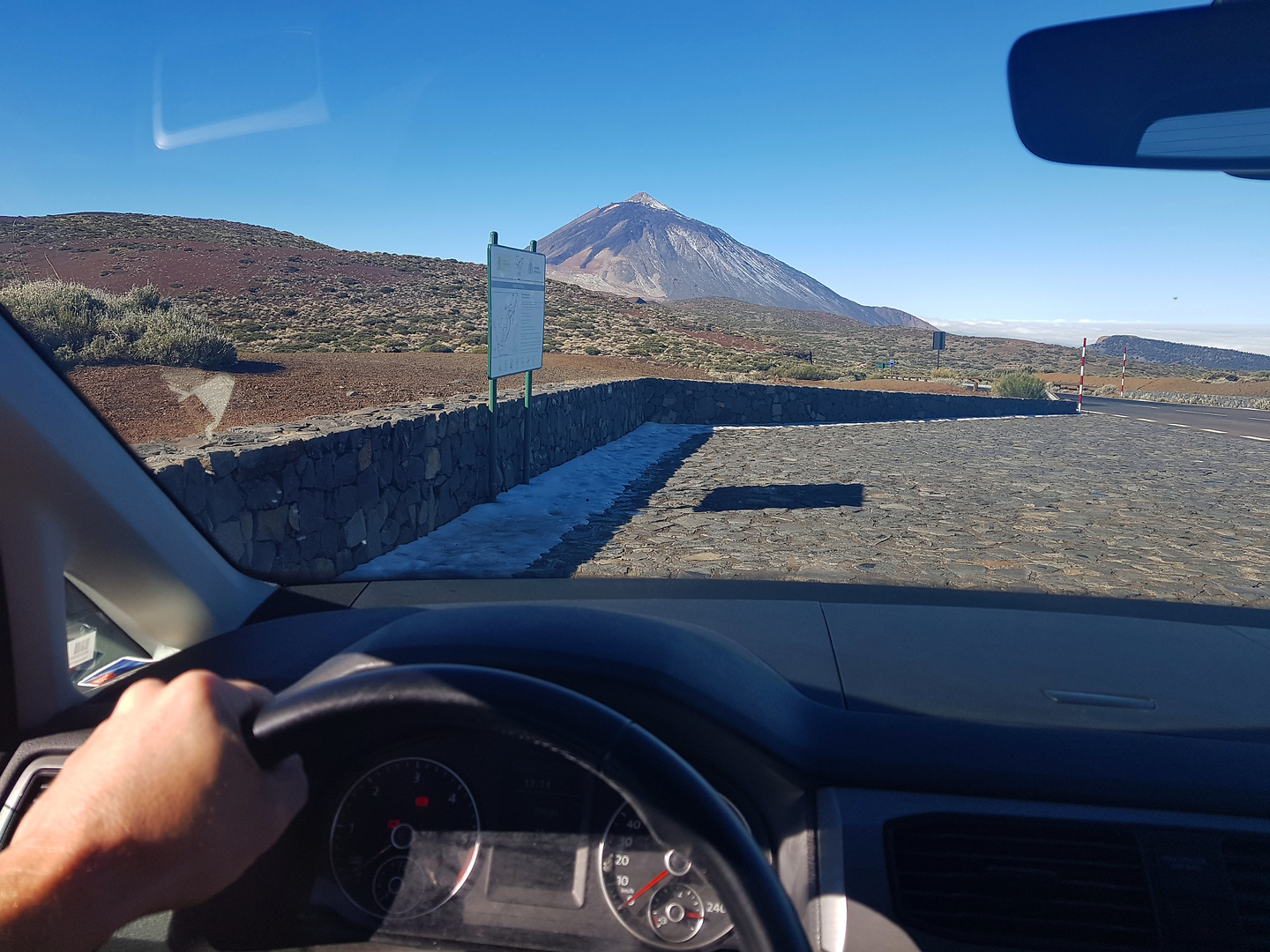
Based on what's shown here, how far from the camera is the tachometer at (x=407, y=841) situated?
1.66 meters

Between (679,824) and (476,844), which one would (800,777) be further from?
(679,824)

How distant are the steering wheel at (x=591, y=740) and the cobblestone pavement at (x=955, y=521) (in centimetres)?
469

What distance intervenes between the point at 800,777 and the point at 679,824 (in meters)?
0.81

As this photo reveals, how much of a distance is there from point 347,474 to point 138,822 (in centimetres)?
553

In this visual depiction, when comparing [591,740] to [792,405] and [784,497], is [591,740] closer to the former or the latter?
[784,497]

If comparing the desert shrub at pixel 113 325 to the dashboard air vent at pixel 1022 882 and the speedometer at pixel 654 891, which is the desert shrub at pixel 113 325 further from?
the dashboard air vent at pixel 1022 882

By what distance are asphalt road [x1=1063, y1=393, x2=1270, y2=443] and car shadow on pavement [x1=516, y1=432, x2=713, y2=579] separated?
1266 cm

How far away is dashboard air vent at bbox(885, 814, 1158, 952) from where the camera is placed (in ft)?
5.36

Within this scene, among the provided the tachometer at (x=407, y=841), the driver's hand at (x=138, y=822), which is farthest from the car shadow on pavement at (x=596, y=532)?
the driver's hand at (x=138, y=822)

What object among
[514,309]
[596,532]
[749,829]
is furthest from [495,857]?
[514,309]

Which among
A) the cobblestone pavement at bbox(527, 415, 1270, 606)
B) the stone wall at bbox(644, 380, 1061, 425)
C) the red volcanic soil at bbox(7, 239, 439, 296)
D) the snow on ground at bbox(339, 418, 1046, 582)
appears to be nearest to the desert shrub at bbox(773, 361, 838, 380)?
the stone wall at bbox(644, 380, 1061, 425)

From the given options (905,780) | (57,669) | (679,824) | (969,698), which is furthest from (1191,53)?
(57,669)

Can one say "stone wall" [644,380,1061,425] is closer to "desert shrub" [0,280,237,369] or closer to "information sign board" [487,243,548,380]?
"information sign board" [487,243,548,380]

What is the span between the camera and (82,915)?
101 centimetres
